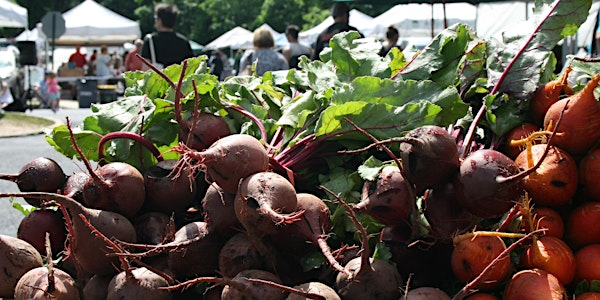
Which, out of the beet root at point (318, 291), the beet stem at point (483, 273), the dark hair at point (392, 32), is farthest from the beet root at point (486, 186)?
the dark hair at point (392, 32)

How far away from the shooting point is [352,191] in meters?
2.28

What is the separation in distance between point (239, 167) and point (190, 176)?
0.71ft

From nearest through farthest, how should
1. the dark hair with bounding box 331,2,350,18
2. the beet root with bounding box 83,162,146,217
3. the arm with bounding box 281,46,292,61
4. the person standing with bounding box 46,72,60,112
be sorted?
the beet root with bounding box 83,162,146,217 < the dark hair with bounding box 331,2,350,18 < the arm with bounding box 281,46,292,61 < the person standing with bounding box 46,72,60,112

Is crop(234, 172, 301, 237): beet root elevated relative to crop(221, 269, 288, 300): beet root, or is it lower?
elevated

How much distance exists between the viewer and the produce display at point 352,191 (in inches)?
75.9

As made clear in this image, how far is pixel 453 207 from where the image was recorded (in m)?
2.00

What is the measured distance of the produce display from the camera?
6.33 ft

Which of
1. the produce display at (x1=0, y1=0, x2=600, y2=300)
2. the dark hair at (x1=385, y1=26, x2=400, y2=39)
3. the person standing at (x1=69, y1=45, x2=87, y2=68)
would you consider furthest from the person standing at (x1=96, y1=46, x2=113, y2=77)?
the produce display at (x1=0, y1=0, x2=600, y2=300)

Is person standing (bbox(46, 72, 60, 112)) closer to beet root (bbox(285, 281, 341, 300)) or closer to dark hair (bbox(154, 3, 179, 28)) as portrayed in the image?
dark hair (bbox(154, 3, 179, 28))

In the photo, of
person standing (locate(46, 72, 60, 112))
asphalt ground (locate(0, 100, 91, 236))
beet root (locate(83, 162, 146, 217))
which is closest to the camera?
beet root (locate(83, 162, 146, 217))

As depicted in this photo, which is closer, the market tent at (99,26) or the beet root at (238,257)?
the beet root at (238,257)

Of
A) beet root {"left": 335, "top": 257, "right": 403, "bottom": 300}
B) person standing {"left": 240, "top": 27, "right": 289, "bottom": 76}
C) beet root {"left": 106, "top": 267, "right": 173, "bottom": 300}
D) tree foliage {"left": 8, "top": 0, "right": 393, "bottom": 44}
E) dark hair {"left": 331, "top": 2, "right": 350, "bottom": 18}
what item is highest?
dark hair {"left": 331, "top": 2, "right": 350, "bottom": 18}

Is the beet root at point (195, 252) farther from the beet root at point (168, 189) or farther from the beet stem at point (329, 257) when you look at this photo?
the beet stem at point (329, 257)

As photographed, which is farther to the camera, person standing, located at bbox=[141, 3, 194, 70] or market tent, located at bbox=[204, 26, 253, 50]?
market tent, located at bbox=[204, 26, 253, 50]
